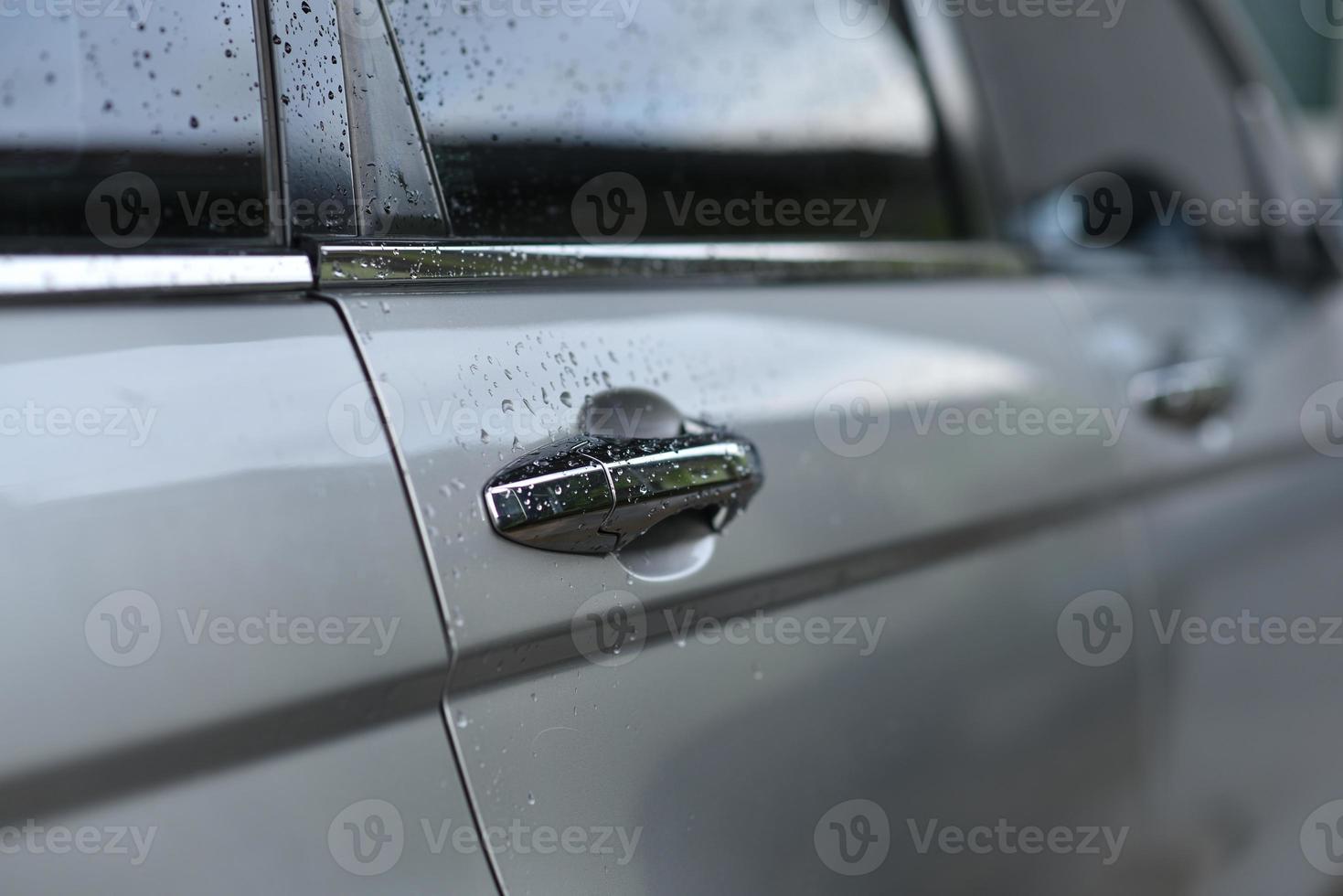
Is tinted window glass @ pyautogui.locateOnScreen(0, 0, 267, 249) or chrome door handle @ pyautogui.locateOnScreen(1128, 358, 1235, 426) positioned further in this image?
chrome door handle @ pyautogui.locateOnScreen(1128, 358, 1235, 426)

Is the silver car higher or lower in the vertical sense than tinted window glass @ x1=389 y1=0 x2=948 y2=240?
lower

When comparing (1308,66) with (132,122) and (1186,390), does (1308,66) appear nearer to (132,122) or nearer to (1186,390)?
(1186,390)

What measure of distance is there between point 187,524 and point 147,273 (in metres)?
0.19

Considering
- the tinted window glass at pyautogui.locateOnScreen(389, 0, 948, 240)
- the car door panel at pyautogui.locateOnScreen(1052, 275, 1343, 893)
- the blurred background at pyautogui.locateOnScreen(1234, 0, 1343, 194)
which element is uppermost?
the blurred background at pyautogui.locateOnScreen(1234, 0, 1343, 194)

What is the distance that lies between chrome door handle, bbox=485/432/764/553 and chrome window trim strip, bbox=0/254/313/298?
8.8 inches

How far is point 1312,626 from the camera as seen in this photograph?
1.89 meters

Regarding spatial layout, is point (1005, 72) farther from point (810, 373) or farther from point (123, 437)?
point (123, 437)

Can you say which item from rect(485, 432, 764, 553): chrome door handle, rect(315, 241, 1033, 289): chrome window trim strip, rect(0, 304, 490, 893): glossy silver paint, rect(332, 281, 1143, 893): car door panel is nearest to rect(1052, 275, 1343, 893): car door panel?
rect(332, 281, 1143, 893): car door panel

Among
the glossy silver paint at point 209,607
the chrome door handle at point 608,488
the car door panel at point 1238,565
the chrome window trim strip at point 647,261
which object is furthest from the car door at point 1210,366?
the glossy silver paint at point 209,607

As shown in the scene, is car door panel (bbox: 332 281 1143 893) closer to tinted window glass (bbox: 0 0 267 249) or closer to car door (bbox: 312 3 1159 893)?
car door (bbox: 312 3 1159 893)

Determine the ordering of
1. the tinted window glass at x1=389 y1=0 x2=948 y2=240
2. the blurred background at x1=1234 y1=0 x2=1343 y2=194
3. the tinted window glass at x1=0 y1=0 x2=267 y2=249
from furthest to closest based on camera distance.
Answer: the blurred background at x1=1234 y1=0 x2=1343 y2=194, the tinted window glass at x1=389 y1=0 x2=948 y2=240, the tinted window glass at x1=0 y1=0 x2=267 y2=249

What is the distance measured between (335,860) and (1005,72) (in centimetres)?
165

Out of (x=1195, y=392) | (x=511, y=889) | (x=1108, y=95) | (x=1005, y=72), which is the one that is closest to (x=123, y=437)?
(x=511, y=889)

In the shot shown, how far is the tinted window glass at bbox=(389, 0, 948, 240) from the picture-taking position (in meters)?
1.12
